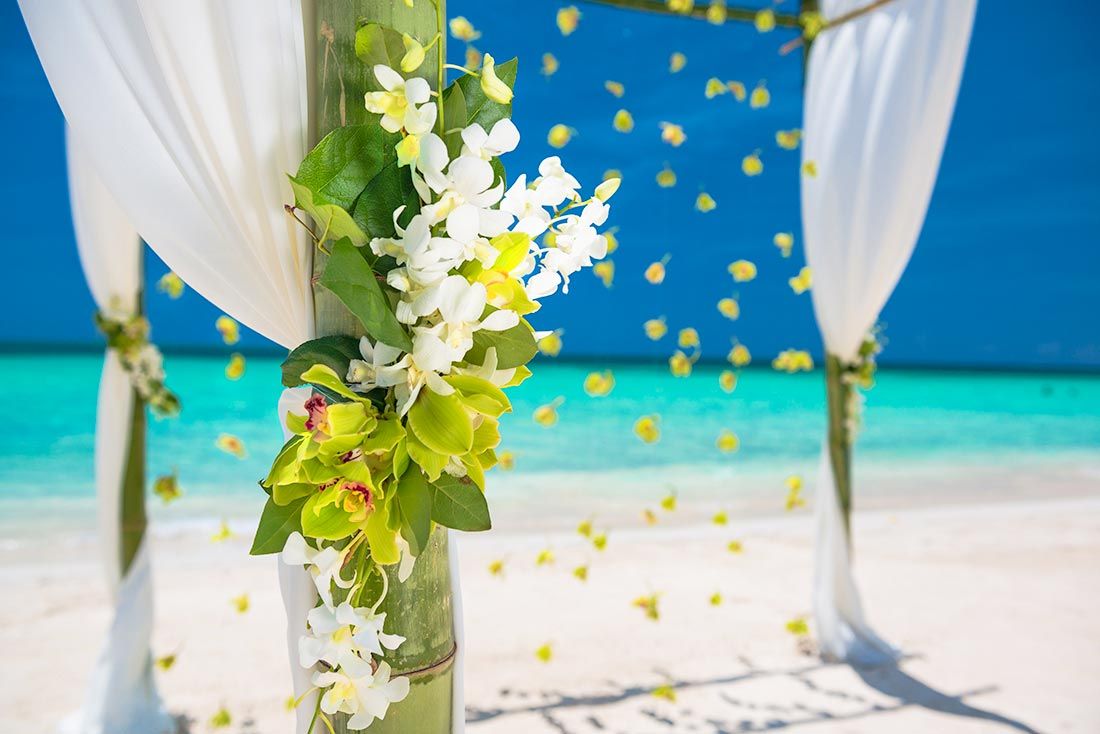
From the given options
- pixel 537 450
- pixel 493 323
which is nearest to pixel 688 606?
pixel 493 323

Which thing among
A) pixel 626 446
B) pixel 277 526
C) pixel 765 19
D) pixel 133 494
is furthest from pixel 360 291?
pixel 626 446

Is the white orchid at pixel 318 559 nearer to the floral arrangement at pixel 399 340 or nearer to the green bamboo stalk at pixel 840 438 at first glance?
the floral arrangement at pixel 399 340

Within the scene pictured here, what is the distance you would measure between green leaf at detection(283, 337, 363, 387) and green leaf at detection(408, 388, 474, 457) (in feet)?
0.33

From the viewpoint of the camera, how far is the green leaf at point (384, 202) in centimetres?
79

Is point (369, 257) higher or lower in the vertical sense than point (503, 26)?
lower

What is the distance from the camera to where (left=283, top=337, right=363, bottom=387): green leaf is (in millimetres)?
788

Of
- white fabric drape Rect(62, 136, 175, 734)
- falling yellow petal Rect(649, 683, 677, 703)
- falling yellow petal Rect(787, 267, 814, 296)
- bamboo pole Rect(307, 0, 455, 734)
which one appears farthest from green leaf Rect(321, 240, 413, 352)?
falling yellow petal Rect(787, 267, 814, 296)

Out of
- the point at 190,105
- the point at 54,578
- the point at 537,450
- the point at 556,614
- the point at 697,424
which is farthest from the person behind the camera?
the point at 697,424

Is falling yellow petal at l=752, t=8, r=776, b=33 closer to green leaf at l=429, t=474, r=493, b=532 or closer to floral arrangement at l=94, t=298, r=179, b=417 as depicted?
floral arrangement at l=94, t=298, r=179, b=417

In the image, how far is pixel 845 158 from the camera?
8.20 feet

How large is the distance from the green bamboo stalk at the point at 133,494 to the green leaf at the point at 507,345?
174 centimetres

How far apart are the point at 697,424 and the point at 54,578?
8.82 meters

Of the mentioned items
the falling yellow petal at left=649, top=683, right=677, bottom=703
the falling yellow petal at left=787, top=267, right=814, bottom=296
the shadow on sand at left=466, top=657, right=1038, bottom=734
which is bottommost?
the shadow on sand at left=466, top=657, right=1038, bottom=734

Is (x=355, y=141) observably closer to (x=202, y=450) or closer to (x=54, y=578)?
(x=54, y=578)
